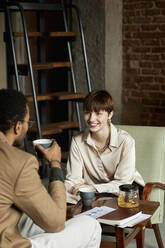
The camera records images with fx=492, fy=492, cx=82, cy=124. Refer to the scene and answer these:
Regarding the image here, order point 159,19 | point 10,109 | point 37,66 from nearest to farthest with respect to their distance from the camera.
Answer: point 10,109, point 37,66, point 159,19

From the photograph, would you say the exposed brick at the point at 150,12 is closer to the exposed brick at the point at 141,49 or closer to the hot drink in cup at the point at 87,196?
the exposed brick at the point at 141,49

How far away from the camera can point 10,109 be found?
2.14 metres

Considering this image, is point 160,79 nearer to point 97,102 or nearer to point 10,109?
point 97,102

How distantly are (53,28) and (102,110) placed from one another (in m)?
3.44

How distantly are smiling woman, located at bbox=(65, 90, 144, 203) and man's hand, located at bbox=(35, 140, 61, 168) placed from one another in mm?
721

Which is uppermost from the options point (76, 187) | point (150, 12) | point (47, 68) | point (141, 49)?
point (150, 12)

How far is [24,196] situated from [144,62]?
13.2 feet

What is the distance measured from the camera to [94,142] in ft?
11.2

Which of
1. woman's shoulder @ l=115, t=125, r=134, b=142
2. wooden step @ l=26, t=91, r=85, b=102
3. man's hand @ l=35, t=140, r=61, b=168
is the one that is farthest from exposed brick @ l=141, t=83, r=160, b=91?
man's hand @ l=35, t=140, r=61, b=168

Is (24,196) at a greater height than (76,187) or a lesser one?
greater

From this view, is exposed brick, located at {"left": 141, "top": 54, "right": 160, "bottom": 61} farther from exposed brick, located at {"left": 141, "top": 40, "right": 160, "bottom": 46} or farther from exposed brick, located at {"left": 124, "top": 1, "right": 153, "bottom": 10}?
exposed brick, located at {"left": 124, "top": 1, "right": 153, "bottom": 10}

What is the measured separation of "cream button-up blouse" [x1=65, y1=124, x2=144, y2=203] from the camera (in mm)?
3285

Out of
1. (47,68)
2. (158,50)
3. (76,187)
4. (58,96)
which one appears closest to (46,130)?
(58,96)

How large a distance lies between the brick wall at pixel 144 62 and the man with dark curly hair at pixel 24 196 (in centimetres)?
355
